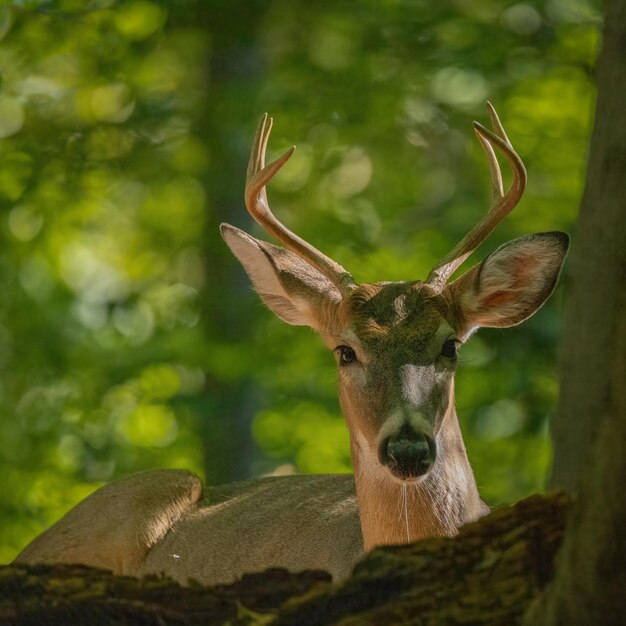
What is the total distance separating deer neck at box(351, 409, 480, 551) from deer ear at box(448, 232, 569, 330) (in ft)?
2.23

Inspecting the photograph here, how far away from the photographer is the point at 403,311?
252 inches

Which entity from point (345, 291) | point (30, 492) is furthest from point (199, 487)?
point (30, 492)

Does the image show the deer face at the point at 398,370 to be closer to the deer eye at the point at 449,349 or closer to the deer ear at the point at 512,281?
the deer eye at the point at 449,349

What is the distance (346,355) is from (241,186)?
174 inches

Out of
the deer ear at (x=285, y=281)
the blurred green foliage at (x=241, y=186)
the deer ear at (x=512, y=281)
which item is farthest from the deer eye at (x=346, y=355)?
the blurred green foliage at (x=241, y=186)

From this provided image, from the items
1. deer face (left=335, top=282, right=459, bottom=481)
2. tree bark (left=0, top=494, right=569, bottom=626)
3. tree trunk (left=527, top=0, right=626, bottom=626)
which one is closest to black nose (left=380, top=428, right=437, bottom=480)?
deer face (left=335, top=282, right=459, bottom=481)

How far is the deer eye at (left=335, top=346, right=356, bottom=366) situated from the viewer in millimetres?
6389

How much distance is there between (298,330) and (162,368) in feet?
5.70

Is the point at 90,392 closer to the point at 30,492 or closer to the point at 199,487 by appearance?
the point at 30,492

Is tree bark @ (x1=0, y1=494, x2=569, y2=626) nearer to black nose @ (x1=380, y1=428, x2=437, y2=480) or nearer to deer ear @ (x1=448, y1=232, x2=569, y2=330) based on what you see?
black nose @ (x1=380, y1=428, x2=437, y2=480)

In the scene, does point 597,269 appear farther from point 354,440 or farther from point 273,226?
point 273,226

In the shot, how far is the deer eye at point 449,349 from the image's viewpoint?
6.28m

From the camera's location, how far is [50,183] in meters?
10.9

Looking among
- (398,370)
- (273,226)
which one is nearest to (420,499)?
(398,370)
